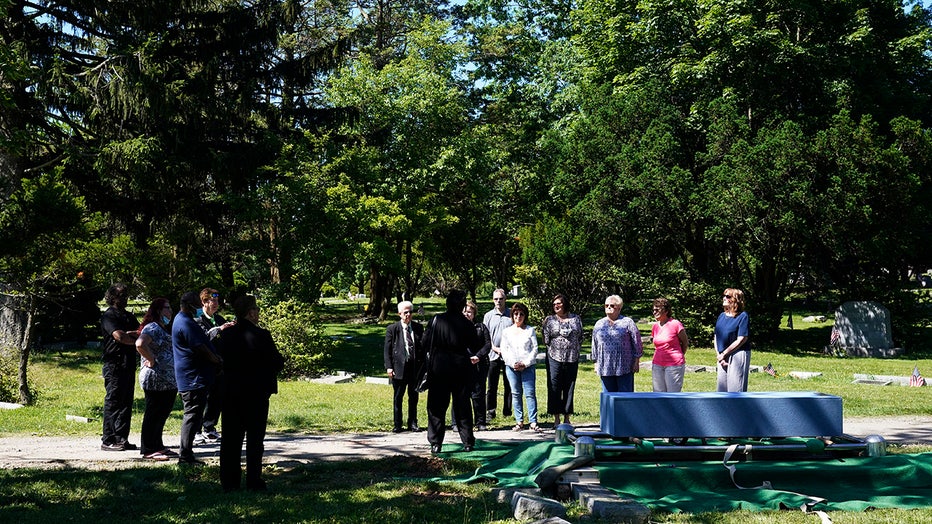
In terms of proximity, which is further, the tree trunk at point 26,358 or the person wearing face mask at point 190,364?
the tree trunk at point 26,358

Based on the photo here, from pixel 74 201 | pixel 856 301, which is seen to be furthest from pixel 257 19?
pixel 856 301

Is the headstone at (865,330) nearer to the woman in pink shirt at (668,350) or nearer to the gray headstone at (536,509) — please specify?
the woman in pink shirt at (668,350)

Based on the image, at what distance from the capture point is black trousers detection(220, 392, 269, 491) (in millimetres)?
7562

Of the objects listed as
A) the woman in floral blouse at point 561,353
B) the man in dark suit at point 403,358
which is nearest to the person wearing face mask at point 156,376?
the man in dark suit at point 403,358

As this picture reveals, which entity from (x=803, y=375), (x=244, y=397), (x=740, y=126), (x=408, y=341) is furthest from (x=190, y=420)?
(x=740, y=126)

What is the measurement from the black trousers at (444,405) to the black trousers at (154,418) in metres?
2.78

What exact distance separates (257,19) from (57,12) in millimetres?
6273

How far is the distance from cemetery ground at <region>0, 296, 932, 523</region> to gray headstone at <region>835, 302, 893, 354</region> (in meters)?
11.5

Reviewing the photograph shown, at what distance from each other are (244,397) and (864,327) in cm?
2466

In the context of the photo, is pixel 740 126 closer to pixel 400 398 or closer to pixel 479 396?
pixel 479 396

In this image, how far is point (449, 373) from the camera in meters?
9.51

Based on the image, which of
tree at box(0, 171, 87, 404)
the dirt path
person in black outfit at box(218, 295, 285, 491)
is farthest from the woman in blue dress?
tree at box(0, 171, 87, 404)

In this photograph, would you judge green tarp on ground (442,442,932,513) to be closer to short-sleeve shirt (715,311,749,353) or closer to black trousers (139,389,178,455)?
short-sleeve shirt (715,311,749,353)

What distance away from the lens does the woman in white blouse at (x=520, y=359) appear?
11141mm
